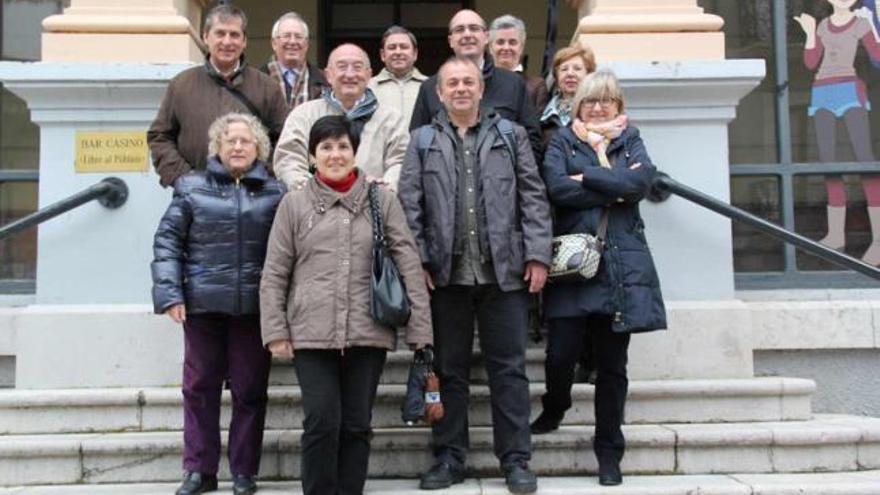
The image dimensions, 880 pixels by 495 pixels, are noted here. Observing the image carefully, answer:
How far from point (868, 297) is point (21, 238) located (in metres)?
5.64

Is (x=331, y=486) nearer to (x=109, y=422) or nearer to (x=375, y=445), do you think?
(x=375, y=445)

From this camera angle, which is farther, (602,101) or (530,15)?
(530,15)

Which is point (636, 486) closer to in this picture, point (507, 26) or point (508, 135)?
point (508, 135)

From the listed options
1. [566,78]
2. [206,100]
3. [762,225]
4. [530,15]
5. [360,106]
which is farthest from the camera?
[530,15]

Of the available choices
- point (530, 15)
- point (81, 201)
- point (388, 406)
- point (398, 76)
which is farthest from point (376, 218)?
point (530, 15)

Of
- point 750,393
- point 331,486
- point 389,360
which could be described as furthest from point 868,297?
point 331,486

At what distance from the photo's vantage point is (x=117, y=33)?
18.9ft

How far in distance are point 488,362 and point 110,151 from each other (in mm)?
2842

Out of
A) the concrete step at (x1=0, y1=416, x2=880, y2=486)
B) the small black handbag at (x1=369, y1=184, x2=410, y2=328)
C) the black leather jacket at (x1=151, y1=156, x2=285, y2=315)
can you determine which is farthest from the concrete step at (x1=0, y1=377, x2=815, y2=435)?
the small black handbag at (x1=369, y1=184, x2=410, y2=328)

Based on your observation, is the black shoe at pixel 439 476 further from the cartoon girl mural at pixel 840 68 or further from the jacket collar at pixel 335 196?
the cartoon girl mural at pixel 840 68

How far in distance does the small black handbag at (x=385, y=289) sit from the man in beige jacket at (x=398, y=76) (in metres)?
1.30

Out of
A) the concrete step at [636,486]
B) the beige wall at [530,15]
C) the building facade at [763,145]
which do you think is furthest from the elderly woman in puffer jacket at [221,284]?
the beige wall at [530,15]

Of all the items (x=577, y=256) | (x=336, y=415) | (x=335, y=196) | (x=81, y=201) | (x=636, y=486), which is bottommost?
(x=636, y=486)

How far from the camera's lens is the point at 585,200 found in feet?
14.5
